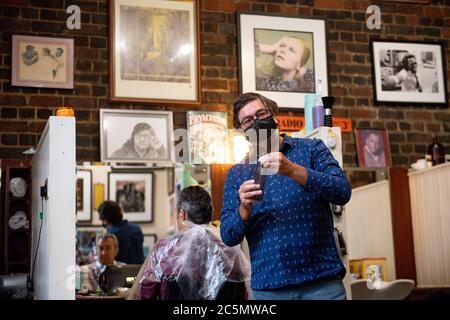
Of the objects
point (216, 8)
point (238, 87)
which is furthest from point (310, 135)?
point (216, 8)

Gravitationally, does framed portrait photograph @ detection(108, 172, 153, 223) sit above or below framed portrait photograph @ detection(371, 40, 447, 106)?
below

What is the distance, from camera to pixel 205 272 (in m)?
3.41

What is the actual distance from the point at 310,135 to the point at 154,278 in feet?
3.54

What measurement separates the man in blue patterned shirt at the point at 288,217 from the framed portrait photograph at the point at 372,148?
8.88ft

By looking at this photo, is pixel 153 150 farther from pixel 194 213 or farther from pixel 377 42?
pixel 377 42

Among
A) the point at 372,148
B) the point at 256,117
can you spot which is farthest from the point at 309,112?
the point at 372,148

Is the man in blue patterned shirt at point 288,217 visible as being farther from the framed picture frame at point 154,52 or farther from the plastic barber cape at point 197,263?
the framed picture frame at point 154,52

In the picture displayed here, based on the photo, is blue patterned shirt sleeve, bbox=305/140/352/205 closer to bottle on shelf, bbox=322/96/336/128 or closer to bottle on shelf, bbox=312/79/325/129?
bottle on shelf, bbox=322/96/336/128

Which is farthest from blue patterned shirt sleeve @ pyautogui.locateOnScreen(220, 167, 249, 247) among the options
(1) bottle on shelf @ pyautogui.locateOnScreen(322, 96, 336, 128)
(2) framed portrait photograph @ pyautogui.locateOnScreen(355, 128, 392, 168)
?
(2) framed portrait photograph @ pyautogui.locateOnScreen(355, 128, 392, 168)

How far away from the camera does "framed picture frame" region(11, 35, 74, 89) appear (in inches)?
183

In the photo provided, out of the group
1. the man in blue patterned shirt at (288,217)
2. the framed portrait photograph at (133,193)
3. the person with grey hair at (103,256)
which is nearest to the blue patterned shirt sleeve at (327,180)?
the man in blue patterned shirt at (288,217)

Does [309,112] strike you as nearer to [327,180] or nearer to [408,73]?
[327,180]

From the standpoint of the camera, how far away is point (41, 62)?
15.4 ft

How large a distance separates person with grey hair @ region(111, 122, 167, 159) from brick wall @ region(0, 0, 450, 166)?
0.16 meters
